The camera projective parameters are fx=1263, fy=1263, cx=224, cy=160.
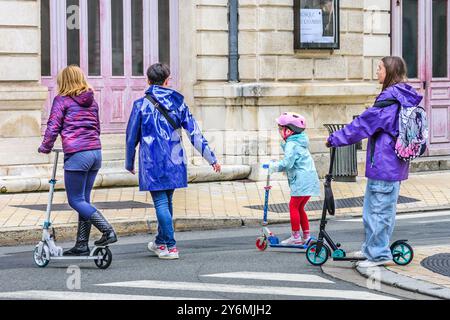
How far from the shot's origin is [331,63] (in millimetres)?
19828

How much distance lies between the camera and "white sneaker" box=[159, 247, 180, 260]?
450 inches

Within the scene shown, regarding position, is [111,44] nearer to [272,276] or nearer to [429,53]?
[429,53]

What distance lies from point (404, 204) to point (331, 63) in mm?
4040

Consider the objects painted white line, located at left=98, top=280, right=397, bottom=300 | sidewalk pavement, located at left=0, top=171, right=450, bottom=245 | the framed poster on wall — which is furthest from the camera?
the framed poster on wall

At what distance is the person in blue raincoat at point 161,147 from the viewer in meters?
11.4

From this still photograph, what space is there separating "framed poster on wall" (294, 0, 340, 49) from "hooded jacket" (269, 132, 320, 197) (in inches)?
297

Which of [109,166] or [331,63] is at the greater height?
[331,63]

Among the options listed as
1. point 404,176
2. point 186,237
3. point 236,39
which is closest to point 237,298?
point 404,176

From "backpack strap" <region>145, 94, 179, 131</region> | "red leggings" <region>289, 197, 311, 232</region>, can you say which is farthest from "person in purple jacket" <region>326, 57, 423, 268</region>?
"backpack strap" <region>145, 94, 179, 131</region>

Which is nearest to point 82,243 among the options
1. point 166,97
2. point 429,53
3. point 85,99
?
point 85,99

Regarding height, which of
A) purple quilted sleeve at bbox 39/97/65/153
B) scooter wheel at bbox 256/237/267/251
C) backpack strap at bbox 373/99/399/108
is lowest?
scooter wheel at bbox 256/237/267/251

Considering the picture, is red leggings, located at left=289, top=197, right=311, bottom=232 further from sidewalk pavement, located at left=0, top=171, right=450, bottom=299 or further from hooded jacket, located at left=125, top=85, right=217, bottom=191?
sidewalk pavement, located at left=0, top=171, right=450, bottom=299

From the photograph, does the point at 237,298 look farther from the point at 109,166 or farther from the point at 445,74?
the point at 445,74

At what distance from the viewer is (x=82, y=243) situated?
36.4 ft
